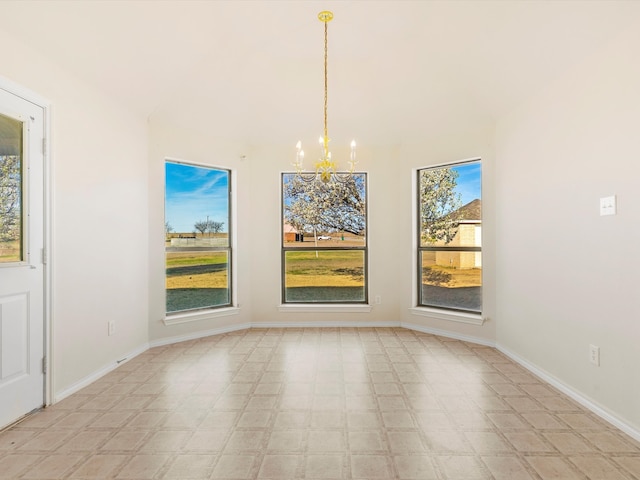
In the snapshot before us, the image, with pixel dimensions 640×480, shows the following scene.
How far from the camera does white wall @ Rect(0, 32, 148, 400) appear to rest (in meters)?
2.69

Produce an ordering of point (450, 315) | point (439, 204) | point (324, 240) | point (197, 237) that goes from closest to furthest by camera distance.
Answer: point (450, 315) < point (197, 237) < point (439, 204) < point (324, 240)

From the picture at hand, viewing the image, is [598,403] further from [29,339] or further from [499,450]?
[29,339]

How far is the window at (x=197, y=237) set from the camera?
435 centimetres

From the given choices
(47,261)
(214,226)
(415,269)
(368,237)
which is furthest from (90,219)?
(415,269)

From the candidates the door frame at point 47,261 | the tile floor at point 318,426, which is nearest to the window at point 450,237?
the tile floor at point 318,426

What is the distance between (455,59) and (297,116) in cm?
197

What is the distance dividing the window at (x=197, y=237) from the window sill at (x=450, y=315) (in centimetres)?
258

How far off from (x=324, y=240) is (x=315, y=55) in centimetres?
238

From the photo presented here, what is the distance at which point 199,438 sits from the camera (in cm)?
218

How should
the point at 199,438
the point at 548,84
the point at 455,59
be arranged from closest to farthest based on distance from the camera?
the point at 199,438
the point at 548,84
the point at 455,59

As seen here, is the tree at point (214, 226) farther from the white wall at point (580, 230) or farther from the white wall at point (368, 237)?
the white wall at point (580, 230)

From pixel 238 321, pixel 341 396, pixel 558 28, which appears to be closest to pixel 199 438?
pixel 341 396

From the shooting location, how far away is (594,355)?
101 inches

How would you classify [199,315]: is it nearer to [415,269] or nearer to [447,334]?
[415,269]
